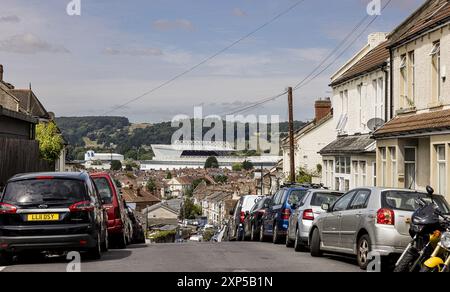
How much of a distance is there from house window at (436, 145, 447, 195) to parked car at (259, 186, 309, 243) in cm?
392

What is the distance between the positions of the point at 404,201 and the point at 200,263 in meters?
3.86

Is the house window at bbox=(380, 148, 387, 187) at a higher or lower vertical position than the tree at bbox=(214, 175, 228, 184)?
higher

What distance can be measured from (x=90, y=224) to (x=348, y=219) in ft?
16.1

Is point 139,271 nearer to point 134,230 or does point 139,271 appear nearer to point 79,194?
point 79,194

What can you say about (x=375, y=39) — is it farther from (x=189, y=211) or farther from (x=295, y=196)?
(x=189, y=211)

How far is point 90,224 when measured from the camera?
1436 cm

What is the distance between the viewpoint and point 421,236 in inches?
450

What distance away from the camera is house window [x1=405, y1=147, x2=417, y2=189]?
87.6 ft

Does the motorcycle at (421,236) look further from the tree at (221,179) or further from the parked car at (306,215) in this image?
the tree at (221,179)

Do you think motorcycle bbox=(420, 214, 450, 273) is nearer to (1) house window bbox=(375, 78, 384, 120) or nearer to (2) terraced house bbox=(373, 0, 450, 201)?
(2) terraced house bbox=(373, 0, 450, 201)

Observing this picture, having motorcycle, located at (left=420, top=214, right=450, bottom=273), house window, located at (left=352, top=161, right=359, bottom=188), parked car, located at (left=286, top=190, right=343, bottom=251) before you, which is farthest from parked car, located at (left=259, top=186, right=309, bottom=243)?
motorcycle, located at (left=420, top=214, right=450, bottom=273)

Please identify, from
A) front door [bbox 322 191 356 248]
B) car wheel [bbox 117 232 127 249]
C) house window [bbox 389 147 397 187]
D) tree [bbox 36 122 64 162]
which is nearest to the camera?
front door [bbox 322 191 356 248]
